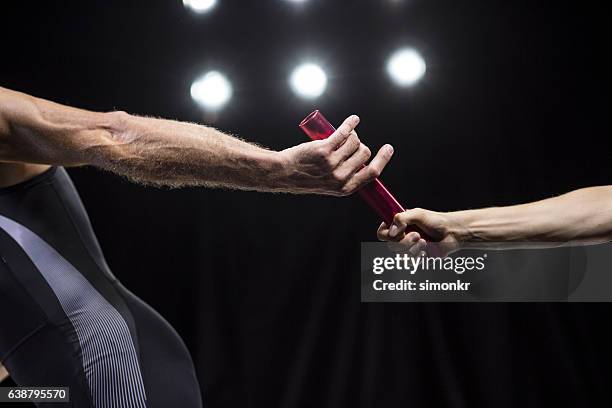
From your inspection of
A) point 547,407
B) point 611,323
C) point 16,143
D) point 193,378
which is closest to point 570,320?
point 611,323

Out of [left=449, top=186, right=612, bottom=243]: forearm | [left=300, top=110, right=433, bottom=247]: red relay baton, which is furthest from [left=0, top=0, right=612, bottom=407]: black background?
[left=300, top=110, right=433, bottom=247]: red relay baton

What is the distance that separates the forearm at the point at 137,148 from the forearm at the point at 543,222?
1.64 ft

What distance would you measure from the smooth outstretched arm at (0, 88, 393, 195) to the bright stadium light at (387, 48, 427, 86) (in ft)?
4.30

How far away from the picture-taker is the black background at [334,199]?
7.25 ft

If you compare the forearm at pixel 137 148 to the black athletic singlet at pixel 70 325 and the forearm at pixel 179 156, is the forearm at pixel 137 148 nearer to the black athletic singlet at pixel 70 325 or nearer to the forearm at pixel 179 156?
the forearm at pixel 179 156

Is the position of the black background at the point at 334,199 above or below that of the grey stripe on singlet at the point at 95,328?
above

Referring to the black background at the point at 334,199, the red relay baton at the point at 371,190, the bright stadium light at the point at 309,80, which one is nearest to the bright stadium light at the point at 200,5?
the black background at the point at 334,199

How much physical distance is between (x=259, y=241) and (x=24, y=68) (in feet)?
3.35

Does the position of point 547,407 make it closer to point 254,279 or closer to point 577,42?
point 254,279

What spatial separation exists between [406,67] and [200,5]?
2.62 feet

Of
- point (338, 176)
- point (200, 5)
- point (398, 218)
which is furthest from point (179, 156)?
point (200, 5)

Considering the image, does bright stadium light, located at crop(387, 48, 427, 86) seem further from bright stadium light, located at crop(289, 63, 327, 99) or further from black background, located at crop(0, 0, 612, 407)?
bright stadium light, located at crop(289, 63, 327, 99)

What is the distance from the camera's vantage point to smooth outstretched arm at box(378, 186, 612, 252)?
131cm

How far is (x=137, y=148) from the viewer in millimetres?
972
